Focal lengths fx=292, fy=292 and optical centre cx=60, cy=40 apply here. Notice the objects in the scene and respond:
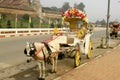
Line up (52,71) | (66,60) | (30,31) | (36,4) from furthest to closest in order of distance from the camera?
(36,4), (30,31), (66,60), (52,71)

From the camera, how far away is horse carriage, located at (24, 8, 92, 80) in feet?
29.0

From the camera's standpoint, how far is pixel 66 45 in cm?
1212

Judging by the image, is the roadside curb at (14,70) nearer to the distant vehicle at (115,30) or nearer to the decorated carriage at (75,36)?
the decorated carriage at (75,36)

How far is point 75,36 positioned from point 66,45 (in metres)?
1.37

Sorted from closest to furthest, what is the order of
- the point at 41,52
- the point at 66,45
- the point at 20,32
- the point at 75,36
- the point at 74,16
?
the point at 41,52, the point at 66,45, the point at 75,36, the point at 74,16, the point at 20,32

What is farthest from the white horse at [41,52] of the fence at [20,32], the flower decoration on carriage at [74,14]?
the fence at [20,32]

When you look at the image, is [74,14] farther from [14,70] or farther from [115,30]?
[115,30]

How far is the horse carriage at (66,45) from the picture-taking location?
8.84 metres

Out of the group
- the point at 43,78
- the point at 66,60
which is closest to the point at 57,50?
the point at 43,78

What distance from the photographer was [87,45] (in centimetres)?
1400

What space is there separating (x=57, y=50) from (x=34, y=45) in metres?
1.70

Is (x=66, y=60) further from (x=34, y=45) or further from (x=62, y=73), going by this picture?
(x=34, y=45)

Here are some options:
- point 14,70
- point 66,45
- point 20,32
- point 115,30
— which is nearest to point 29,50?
point 14,70

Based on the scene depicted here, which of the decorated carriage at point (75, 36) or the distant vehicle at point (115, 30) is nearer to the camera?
the decorated carriage at point (75, 36)
